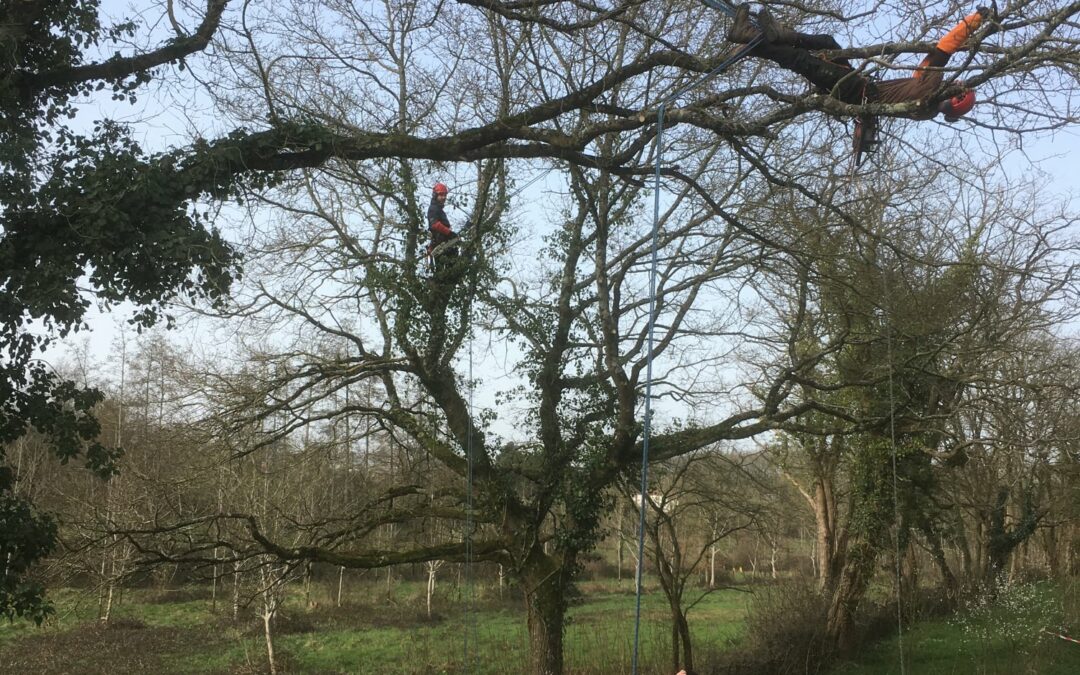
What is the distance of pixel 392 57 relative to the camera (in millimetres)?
11664

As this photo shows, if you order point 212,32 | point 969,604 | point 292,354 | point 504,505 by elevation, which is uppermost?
point 212,32

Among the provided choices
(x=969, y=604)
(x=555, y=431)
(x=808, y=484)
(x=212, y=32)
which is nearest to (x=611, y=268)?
(x=555, y=431)

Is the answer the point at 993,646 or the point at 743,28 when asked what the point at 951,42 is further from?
the point at 993,646

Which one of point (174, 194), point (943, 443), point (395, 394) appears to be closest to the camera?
point (174, 194)

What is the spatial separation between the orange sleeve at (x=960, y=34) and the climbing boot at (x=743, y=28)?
1.20m

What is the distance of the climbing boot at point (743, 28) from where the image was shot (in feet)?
20.4

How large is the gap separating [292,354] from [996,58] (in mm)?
8544

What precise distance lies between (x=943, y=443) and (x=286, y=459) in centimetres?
1119

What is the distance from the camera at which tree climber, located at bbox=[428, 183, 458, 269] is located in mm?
10680

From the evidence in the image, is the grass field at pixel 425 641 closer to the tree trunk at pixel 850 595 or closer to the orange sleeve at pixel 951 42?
the tree trunk at pixel 850 595

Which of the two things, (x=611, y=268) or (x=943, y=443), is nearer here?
(x=611, y=268)

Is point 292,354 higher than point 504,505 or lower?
higher

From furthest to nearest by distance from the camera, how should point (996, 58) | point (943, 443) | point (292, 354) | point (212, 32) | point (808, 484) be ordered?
point (808, 484)
point (943, 443)
point (292, 354)
point (212, 32)
point (996, 58)

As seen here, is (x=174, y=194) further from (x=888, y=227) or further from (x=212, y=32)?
(x=888, y=227)
